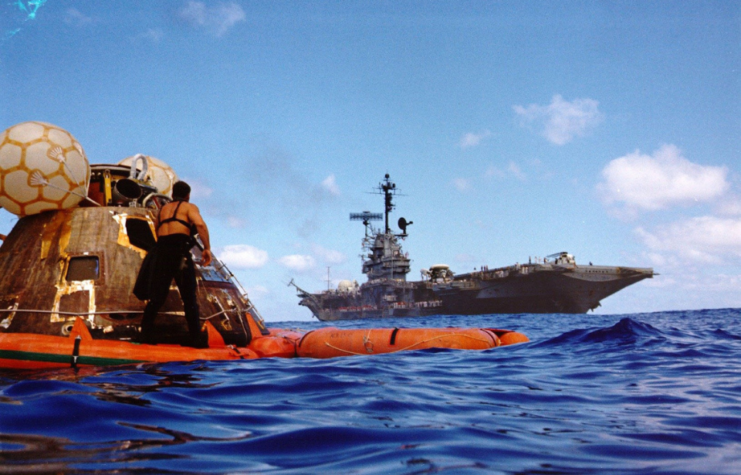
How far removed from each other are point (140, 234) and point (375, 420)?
6.21 metres

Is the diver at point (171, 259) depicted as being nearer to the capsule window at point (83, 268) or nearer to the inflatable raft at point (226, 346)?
the inflatable raft at point (226, 346)

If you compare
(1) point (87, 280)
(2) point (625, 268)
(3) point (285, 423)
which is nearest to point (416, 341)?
(1) point (87, 280)

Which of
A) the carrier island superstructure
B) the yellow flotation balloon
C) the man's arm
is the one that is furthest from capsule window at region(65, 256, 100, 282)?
the carrier island superstructure

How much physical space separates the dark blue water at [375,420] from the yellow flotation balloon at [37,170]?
123 inches

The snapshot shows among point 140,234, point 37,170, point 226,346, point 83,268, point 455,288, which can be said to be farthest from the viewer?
point 455,288

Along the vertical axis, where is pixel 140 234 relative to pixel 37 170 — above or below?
below

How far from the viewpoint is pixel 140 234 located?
28.3 ft

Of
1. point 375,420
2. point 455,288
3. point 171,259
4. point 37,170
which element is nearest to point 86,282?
point 171,259

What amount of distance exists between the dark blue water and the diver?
99 centimetres

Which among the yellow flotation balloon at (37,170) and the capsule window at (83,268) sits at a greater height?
A: the yellow flotation balloon at (37,170)

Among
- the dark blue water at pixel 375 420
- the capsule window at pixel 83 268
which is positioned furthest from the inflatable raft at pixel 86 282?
the dark blue water at pixel 375 420

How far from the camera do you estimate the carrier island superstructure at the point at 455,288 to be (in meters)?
48.1

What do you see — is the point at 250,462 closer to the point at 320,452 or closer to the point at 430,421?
the point at 320,452

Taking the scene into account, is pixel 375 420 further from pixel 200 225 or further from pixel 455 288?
pixel 455 288
